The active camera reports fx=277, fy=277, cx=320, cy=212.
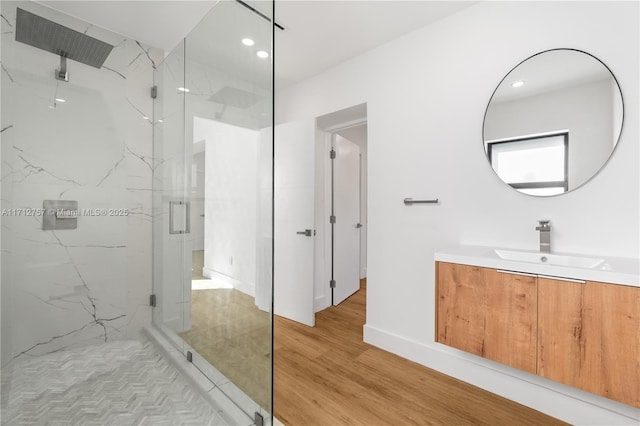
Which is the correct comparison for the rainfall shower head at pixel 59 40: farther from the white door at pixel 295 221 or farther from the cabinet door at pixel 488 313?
the cabinet door at pixel 488 313

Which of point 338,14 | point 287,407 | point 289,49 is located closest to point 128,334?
point 287,407

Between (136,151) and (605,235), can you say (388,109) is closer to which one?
(605,235)

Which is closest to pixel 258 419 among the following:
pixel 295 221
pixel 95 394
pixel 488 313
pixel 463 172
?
pixel 95 394

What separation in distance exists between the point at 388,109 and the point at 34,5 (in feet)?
7.66

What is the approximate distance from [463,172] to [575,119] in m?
0.63

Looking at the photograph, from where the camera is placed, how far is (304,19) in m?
2.02

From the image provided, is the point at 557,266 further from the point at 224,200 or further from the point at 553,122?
the point at 224,200

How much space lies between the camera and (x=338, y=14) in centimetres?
197

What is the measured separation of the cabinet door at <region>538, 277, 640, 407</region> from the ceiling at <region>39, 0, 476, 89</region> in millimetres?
1891

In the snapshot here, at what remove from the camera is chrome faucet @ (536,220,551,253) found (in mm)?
1596

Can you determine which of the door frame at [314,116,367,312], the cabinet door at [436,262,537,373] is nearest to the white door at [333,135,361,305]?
the door frame at [314,116,367,312]

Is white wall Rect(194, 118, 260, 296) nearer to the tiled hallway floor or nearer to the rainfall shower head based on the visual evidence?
the tiled hallway floor

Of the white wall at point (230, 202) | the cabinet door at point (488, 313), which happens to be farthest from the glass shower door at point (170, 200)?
the cabinet door at point (488, 313)

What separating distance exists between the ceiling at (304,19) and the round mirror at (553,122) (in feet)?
2.31
